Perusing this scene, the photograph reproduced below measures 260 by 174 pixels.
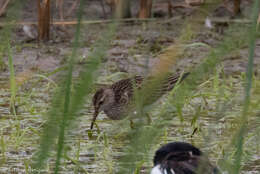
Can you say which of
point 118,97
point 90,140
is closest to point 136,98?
point 90,140

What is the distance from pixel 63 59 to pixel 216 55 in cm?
545

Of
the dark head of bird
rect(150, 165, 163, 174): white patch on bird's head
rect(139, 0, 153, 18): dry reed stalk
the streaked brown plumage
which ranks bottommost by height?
the streaked brown plumage

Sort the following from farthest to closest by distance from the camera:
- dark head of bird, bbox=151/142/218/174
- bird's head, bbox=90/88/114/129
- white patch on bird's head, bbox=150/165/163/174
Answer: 1. bird's head, bbox=90/88/114/129
2. white patch on bird's head, bbox=150/165/163/174
3. dark head of bird, bbox=151/142/218/174

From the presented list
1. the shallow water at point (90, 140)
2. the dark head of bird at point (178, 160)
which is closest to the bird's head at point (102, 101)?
the shallow water at point (90, 140)

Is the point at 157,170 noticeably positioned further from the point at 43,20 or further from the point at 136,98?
the point at 43,20

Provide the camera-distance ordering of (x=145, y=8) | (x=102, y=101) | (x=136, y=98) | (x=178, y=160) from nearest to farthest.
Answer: (x=136, y=98) → (x=178, y=160) → (x=102, y=101) → (x=145, y=8)

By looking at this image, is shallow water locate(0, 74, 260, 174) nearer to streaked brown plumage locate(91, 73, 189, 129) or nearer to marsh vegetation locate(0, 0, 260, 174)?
marsh vegetation locate(0, 0, 260, 174)

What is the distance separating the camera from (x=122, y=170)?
67.7 inches

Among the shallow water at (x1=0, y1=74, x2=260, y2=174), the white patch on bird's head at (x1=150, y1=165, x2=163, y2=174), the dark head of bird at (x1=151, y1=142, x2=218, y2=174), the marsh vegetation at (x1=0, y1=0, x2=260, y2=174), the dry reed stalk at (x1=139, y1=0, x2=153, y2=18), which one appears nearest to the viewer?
the marsh vegetation at (x1=0, y1=0, x2=260, y2=174)

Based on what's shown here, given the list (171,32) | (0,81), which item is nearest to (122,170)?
(0,81)

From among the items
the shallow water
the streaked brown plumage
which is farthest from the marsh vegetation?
the streaked brown plumage

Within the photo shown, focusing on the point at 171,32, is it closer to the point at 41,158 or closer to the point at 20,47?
the point at 20,47

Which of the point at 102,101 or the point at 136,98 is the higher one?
the point at 136,98

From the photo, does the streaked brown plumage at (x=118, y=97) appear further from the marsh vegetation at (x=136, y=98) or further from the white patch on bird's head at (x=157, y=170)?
the white patch on bird's head at (x=157, y=170)
